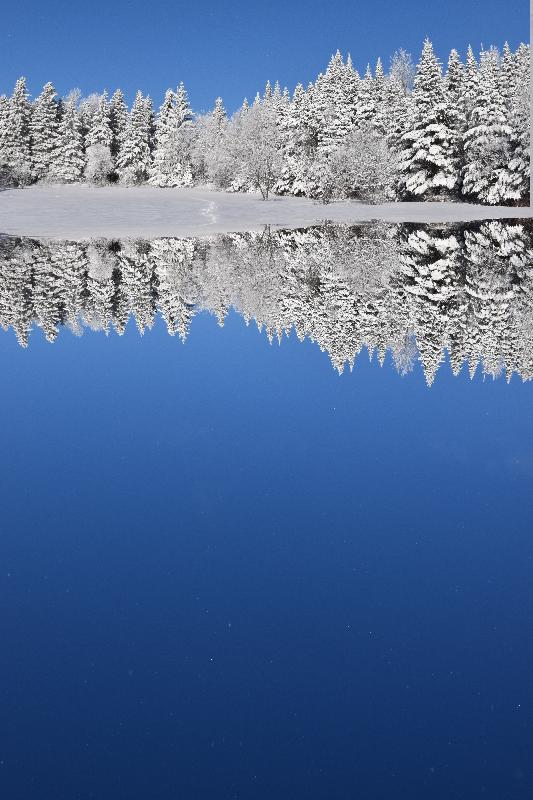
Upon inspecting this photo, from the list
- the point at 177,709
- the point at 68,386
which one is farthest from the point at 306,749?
the point at 68,386

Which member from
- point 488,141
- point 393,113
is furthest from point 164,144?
point 488,141

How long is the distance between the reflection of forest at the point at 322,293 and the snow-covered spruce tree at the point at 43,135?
2275 inches

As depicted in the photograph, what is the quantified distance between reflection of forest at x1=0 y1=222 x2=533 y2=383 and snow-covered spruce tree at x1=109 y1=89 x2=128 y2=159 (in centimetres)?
6188

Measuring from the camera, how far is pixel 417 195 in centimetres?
5781

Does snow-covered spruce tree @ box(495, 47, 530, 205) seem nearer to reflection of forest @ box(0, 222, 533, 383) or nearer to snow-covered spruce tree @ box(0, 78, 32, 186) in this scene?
reflection of forest @ box(0, 222, 533, 383)

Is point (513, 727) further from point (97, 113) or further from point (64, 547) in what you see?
point (97, 113)

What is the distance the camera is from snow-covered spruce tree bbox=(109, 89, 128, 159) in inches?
3305

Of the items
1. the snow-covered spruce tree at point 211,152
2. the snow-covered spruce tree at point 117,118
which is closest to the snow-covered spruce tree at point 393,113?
the snow-covered spruce tree at point 211,152

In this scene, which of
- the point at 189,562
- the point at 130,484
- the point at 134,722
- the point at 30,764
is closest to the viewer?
the point at 30,764

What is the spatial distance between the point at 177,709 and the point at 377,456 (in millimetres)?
3464

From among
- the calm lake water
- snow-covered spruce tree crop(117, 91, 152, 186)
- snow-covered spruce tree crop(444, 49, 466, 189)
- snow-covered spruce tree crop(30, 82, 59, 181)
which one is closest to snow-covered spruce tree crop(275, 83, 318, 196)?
snow-covered spruce tree crop(444, 49, 466, 189)

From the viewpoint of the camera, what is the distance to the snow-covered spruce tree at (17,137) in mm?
76938

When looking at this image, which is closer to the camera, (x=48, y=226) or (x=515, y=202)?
(x=48, y=226)

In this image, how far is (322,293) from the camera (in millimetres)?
15383
